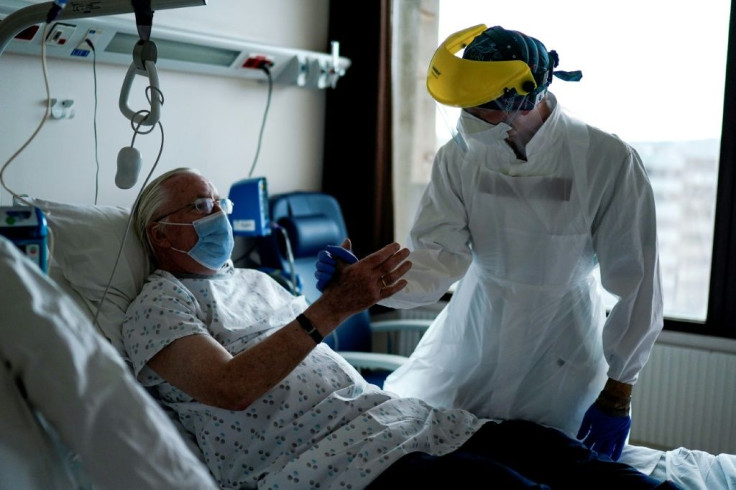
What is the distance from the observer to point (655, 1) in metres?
2.71

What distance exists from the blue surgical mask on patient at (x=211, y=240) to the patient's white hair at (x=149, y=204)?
0.21 feet

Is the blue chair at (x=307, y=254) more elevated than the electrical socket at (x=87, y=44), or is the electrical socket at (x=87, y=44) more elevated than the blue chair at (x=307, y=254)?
the electrical socket at (x=87, y=44)

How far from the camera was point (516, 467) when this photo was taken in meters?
1.55

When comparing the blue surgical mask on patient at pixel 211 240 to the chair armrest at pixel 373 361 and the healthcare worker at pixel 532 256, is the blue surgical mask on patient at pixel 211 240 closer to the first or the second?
the healthcare worker at pixel 532 256

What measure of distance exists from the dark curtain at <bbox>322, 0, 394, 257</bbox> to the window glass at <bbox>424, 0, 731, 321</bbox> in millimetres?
664

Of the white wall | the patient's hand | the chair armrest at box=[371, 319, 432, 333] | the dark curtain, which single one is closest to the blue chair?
the chair armrest at box=[371, 319, 432, 333]

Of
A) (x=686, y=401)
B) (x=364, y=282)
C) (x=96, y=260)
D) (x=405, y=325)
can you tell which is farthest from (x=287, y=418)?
(x=686, y=401)

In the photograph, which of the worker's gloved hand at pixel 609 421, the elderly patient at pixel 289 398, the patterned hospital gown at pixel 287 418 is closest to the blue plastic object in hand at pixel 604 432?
the worker's gloved hand at pixel 609 421

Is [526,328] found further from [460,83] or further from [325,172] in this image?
[325,172]

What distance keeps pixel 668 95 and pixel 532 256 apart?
1349mm

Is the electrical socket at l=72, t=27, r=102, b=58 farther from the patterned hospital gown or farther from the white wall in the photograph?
the patterned hospital gown

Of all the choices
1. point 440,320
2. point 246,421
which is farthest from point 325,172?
point 246,421

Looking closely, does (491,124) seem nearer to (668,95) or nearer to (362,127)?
(668,95)

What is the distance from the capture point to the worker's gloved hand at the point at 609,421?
171 centimetres
